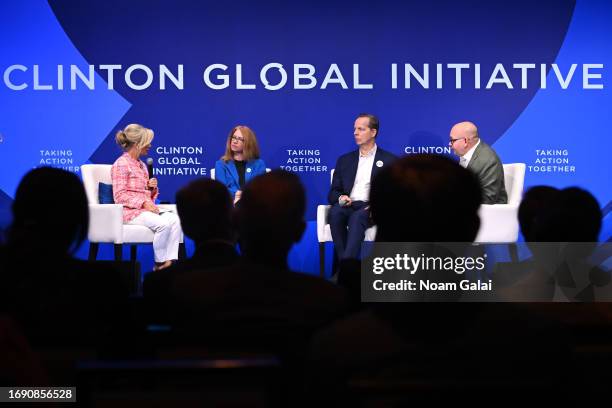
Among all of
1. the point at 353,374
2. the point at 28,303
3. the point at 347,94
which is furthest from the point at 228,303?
the point at 347,94

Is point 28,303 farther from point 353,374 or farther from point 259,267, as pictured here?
point 353,374

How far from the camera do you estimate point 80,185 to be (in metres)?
1.96

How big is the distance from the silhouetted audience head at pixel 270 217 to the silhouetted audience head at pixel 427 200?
542 mm

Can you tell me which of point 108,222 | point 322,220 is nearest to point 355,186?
point 322,220

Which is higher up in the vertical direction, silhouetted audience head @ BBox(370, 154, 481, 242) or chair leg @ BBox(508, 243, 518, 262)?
silhouetted audience head @ BBox(370, 154, 481, 242)

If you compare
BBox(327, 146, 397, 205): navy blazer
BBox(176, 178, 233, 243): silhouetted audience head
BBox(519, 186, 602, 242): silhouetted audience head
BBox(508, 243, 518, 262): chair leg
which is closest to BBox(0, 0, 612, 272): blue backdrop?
BBox(327, 146, 397, 205): navy blazer

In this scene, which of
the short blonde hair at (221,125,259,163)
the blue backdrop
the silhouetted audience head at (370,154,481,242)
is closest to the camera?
the silhouetted audience head at (370,154,481,242)

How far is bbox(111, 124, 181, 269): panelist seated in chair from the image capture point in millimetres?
6512

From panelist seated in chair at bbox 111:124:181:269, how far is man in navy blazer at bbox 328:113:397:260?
1.37 meters

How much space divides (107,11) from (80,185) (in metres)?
5.97

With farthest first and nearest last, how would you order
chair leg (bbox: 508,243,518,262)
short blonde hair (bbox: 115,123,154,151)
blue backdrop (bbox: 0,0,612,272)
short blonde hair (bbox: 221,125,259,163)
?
blue backdrop (bbox: 0,0,612,272)
short blonde hair (bbox: 221,125,259,163)
short blonde hair (bbox: 115,123,154,151)
chair leg (bbox: 508,243,518,262)

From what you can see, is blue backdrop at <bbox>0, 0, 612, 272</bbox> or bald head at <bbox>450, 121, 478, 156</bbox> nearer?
bald head at <bbox>450, 121, 478, 156</bbox>

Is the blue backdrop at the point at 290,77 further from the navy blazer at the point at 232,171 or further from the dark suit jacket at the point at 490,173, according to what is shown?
the dark suit jacket at the point at 490,173

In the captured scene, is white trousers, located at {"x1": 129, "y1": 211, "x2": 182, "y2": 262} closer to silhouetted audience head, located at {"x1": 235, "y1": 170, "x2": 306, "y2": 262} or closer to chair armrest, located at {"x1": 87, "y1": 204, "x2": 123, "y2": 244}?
chair armrest, located at {"x1": 87, "y1": 204, "x2": 123, "y2": 244}
